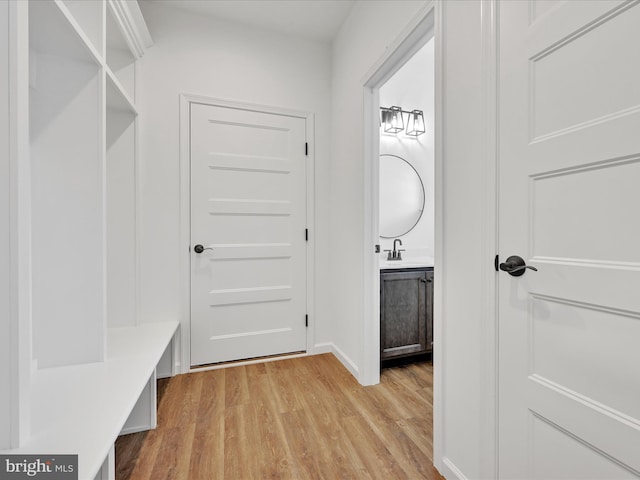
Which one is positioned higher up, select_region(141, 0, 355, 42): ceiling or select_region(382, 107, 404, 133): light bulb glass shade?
select_region(141, 0, 355, 42): ceiling

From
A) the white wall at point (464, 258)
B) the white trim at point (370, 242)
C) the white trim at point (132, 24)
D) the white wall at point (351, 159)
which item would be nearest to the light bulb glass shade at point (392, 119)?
the white wall at point (351, 159)

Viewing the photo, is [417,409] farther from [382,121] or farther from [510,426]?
[382,121]

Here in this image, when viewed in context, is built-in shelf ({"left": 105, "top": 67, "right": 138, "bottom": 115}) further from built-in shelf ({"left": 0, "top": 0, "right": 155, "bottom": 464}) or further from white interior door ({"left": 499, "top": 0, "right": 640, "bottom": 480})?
white interior door ({"left": 499, "top": 0, "right": 640, "bottom": 480})

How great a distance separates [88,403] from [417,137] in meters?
3.08

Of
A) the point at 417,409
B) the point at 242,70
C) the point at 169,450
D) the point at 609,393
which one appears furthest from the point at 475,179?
the point at 242,70

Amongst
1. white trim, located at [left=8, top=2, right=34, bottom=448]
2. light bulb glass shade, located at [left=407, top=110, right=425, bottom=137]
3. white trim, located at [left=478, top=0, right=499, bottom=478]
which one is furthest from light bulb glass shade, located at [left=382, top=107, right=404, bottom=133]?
white trim, located at [left=8, top=2, right=34, bottom=448]

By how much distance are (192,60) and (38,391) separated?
2292 mm

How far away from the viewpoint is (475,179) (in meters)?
1.19

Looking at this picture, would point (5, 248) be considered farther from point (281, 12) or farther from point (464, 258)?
point (281, 12)

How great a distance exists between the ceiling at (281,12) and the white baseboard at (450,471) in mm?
2884

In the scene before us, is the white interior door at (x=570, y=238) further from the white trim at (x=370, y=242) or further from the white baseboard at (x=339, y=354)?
the white baseboard at (x=339, y=354)

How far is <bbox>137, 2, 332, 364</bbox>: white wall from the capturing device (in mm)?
2283

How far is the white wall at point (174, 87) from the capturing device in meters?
2.28

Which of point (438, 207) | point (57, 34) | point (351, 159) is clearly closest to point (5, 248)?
point (57, 34)
